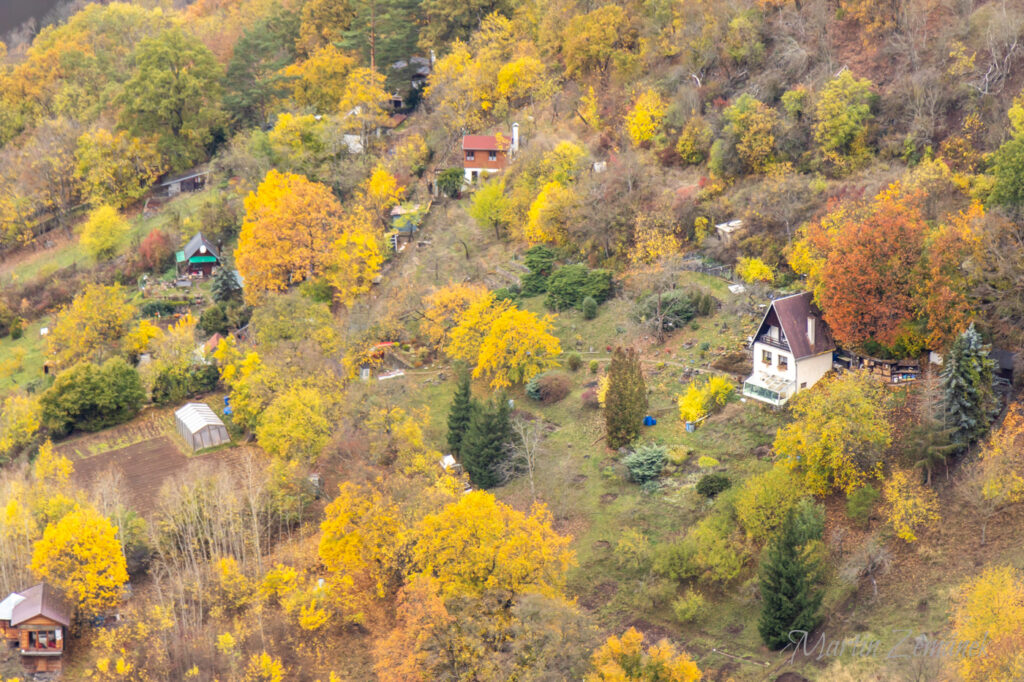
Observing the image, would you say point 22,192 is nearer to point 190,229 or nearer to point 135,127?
point 135,127

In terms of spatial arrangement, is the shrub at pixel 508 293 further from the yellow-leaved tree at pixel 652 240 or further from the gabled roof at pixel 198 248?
the gabled roof at pixel 198 248

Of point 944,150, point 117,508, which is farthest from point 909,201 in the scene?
point 117,508

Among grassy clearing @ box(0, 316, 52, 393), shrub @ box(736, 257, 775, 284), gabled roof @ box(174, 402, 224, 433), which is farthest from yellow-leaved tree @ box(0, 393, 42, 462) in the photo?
shrub @ box(736, 257, 775, 284)

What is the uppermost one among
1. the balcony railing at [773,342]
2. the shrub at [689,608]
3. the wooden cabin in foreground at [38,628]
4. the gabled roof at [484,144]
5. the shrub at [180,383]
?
the balcony railing at [773,342]

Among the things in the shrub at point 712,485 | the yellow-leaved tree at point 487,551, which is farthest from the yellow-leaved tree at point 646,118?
the yellow-leaved tree at point 487,551

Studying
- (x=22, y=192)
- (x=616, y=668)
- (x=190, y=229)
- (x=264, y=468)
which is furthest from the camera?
(x=22, y=192)

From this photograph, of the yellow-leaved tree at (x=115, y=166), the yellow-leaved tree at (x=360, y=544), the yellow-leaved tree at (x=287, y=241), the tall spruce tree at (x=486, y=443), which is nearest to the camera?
the yellow-leaved tree at (x=360, y=544)

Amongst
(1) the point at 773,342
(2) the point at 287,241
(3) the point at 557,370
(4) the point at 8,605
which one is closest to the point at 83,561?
(4) the point at 8,605
